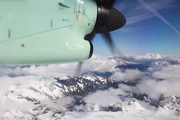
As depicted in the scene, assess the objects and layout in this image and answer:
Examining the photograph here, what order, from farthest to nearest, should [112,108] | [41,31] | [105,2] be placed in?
[112,108], [105,2], [41,31]

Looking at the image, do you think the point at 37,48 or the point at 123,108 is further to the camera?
the point at 123,108

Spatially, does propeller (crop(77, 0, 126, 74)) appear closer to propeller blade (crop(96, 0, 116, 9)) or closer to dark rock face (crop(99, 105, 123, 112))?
propeller blade (crop(96, 0, 116, 9))

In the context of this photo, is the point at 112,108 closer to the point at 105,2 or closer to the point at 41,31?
the point at 105,2

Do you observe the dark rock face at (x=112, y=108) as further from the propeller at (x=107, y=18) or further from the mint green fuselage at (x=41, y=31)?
the mint green fuselage at (x=41, y=31)

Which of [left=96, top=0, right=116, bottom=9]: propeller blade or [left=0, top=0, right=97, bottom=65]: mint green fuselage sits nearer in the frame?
[left=0, top=0, right=97, bottom=65]: mint green fuselage

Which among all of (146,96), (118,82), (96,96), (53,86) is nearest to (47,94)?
(53,86)

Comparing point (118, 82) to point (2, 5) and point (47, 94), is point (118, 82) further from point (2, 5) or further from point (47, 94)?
point (2, 5)

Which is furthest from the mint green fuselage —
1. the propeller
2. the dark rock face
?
the dark rock face

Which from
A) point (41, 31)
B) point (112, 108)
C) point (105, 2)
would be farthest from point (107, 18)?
point (112, 108)

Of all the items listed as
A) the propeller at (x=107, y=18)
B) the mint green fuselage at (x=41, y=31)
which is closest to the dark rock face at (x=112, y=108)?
the propeller at (x=107, y=18)
